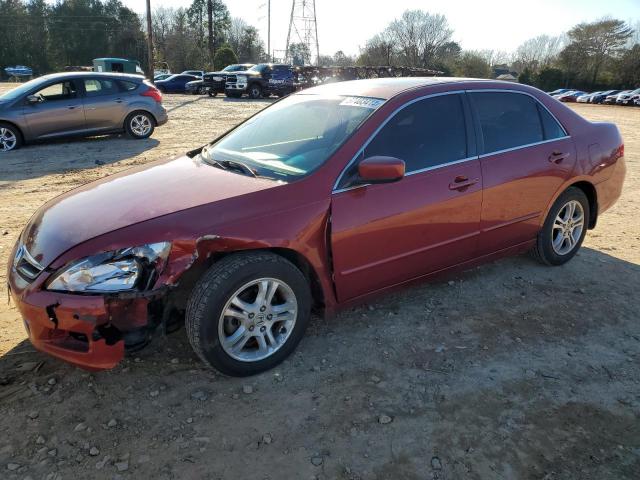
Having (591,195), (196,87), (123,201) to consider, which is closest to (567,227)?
(591,195)

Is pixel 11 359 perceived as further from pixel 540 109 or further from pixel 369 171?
pixel 540 109

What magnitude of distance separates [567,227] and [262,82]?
76.4 feet

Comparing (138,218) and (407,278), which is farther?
(407,278)

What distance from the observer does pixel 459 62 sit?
196ft

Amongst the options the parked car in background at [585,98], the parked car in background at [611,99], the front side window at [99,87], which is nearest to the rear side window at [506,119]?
the front side window at [99,87]

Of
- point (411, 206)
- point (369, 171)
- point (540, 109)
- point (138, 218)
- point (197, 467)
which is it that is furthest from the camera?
point (540, 109)

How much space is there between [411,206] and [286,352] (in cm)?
125

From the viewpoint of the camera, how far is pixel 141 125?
11.5 meters

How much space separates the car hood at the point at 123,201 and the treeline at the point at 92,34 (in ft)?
191

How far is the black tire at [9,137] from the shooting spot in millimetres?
9797

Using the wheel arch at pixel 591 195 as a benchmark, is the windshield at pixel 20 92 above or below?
above

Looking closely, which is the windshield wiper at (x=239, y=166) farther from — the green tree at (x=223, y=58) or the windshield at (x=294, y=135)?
the green tree at (x=223, y=58)

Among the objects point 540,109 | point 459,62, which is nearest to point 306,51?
point 459,62

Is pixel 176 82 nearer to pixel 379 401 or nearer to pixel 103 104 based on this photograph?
pixel 103 104
